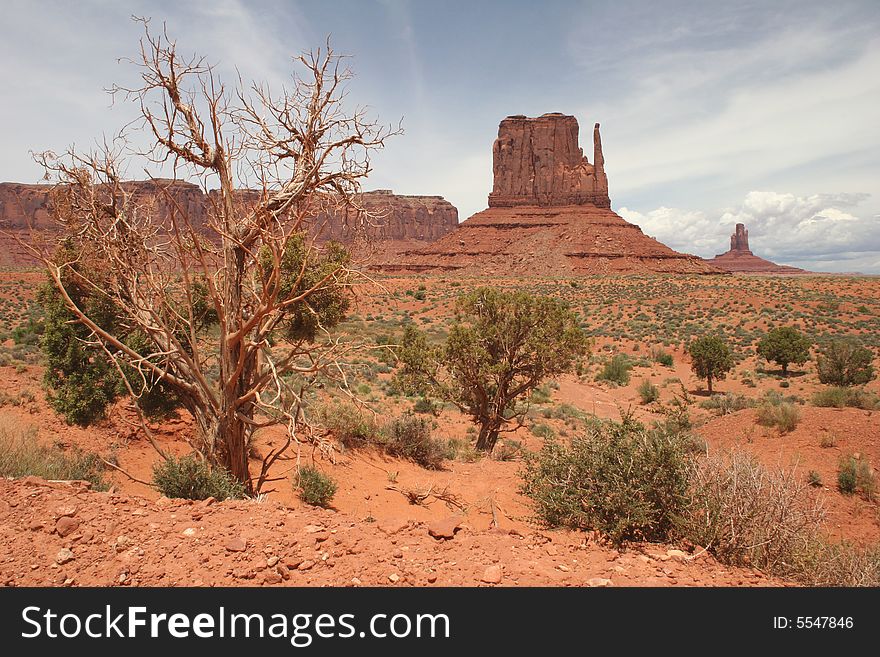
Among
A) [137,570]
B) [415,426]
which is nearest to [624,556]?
[137,570]

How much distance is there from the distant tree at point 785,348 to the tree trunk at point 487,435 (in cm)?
1974

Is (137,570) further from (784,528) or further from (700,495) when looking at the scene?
(784,528)

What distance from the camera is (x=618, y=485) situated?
14.7ft

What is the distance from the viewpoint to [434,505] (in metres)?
7.40

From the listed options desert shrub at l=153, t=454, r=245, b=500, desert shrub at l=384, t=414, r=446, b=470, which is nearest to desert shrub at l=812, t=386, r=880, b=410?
desert shrub at l=384, t=414, r=446, b=470

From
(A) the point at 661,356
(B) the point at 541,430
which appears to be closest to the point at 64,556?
(B) the point at 541,430

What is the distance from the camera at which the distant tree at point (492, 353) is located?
11.0 metres

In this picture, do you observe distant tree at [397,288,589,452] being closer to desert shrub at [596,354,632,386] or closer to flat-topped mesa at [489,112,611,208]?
desert shrub at [596,354,632,386]

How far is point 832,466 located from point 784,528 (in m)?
7.55

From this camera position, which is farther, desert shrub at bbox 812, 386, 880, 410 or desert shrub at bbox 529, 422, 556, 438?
desert shrub at bbox 529, 422, 556, 438

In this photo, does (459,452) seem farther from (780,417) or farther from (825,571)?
(825,571)

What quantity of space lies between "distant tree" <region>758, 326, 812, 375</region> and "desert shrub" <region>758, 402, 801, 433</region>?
14215 mm

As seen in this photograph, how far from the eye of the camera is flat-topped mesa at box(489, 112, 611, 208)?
105250mm

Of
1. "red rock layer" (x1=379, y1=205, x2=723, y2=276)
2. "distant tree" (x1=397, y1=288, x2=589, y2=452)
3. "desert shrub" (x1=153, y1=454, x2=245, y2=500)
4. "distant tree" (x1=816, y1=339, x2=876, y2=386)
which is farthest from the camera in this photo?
"red rock layer" (x1=379, y1=205, x2=723, y2=276)
